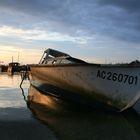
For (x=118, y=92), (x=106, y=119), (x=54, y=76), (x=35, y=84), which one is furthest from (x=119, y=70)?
(x=35, y=84)

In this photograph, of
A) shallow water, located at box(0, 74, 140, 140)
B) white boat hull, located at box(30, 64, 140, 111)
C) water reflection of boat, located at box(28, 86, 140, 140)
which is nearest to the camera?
shallow water, located at box(0, 74, 140, 140)

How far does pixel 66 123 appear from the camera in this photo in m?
11.4

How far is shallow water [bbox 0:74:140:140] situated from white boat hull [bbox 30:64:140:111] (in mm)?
497

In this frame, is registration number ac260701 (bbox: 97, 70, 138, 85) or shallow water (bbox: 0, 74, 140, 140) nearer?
shallow water (bbox: 0, 74, 140, 140)

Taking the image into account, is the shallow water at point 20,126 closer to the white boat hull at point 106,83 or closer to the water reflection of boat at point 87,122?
the water reflection of boat at point 87,122

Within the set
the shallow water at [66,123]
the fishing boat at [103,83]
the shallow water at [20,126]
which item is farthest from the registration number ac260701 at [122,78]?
the shallow water at [20,126]

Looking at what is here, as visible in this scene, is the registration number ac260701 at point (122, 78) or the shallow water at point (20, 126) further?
the registration number ac260701 at point (122, 78)

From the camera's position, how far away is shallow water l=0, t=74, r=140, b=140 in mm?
9695

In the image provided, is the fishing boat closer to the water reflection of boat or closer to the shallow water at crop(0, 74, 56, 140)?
the water reflection of boat

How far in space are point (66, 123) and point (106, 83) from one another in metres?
3.32

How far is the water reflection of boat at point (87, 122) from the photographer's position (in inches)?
390

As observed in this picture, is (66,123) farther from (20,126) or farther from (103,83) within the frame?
(103,83)

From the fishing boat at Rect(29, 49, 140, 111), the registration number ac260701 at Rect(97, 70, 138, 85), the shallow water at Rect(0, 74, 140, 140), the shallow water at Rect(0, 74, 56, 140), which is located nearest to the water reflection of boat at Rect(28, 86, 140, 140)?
the shallow water at Rect(0, 74, 140, 140)

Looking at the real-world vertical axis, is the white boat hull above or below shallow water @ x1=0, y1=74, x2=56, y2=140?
above
